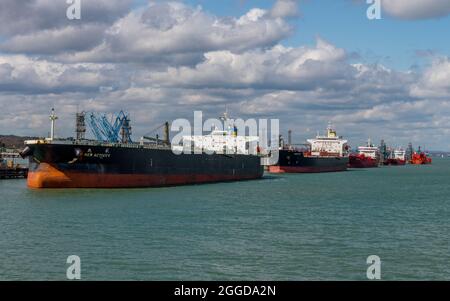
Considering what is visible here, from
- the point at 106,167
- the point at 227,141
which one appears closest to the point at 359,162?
the point at 227,141

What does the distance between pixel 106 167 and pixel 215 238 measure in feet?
73.9

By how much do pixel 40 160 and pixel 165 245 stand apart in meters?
23.7

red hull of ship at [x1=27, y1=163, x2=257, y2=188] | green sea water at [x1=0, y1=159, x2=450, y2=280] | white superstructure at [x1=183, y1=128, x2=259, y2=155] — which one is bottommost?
green sea water at [x1=0, y1=159, x2=450, y2=280]

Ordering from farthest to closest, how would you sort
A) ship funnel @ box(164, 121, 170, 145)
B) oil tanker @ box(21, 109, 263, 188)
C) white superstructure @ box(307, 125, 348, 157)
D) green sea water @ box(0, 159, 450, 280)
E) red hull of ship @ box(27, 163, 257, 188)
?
white superstructure @ box(307, 125, 348, 157) → ship funnel @ box(164, 121, 170, 145) → red hull of ship @ box(27, 163, 257, 188) → oil tanker @ box(21, 109, 263, 188) → green sea water @ box(0, 159, 450, 280)

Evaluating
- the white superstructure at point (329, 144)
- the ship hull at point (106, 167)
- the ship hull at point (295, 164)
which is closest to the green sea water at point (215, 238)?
the ship hull at point (106, 167)

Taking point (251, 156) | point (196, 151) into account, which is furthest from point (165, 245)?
point (251, 156)

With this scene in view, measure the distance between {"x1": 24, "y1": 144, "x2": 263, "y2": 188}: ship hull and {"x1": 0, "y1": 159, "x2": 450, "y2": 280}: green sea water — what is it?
2.98m

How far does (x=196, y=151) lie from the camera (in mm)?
56156

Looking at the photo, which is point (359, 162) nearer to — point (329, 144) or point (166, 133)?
point (329, 144)

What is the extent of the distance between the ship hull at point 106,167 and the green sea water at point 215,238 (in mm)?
2981

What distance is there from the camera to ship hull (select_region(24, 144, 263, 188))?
4225 cm

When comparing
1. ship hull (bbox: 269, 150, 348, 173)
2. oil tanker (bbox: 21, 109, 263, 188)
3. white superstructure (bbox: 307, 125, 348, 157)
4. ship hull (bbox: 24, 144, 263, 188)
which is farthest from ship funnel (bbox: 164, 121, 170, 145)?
white superstructure (bbox: 307, 125, 348, 157)

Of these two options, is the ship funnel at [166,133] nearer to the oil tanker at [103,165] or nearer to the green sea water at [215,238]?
the oil tanker at [103,165]

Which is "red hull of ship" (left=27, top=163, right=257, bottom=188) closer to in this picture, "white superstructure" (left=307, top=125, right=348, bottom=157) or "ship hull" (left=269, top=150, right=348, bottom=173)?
"ship hull" (left=269, top=150, right=348, bottom=173)
